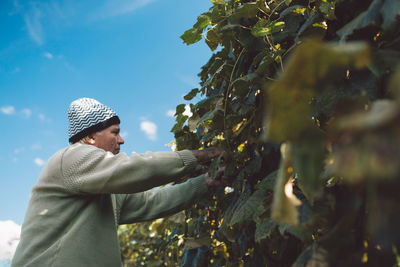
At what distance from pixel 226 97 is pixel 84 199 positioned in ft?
3.31

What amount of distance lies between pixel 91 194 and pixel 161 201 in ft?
1.53

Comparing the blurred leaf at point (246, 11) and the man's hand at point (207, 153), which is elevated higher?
the blurred leaf at point (246, 11)

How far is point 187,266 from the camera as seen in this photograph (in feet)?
5.70

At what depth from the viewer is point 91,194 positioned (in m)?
1.76

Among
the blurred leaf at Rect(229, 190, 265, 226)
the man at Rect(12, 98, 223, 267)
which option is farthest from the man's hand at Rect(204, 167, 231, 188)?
the blurred leaf at Rect(229, 190, 265, 226)

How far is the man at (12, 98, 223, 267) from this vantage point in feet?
5.02

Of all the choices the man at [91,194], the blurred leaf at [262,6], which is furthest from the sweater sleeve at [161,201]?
the blurred leaf at [262,6]

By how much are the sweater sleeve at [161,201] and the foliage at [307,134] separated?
0.34 feet

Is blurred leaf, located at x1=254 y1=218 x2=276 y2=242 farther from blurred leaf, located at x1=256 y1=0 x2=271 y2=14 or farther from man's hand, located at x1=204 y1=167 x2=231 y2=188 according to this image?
blurred leaf, located at x1=256 y1=0 x2=271 y2=14

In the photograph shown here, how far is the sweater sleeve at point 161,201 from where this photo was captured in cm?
183

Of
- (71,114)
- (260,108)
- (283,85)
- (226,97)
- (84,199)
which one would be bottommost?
(283,85)

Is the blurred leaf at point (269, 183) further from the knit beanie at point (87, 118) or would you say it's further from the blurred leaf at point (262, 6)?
the knit beanie at point (87, 118)

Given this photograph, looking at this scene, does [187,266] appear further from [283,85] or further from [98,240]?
[283,85]

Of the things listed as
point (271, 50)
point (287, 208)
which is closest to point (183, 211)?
point (271, 50)
